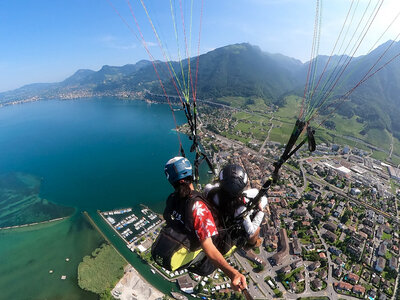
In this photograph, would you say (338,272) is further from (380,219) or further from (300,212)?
(380,219)

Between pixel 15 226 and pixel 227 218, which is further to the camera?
pixel 15 226

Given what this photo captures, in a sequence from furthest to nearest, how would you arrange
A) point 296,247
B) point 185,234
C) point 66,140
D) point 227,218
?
point 66,140
point 296,247
point 227,218
point 185,234

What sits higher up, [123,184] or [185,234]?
[185,234]

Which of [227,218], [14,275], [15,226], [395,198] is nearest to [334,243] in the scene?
[395,198]

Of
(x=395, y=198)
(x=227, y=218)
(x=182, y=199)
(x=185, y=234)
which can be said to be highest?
(x=182, y=199)

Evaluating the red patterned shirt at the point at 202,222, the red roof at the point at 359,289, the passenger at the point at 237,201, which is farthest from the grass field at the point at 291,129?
the red patterned shirt at the point at 202,222

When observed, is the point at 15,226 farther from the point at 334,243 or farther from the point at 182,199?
the point at 334,243

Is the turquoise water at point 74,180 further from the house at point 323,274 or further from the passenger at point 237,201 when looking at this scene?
the passenger at point 237,201

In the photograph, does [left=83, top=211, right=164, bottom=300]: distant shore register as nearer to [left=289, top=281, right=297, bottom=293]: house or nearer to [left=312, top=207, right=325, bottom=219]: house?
[left=289, top=281, right=297, bottom=293]: house
